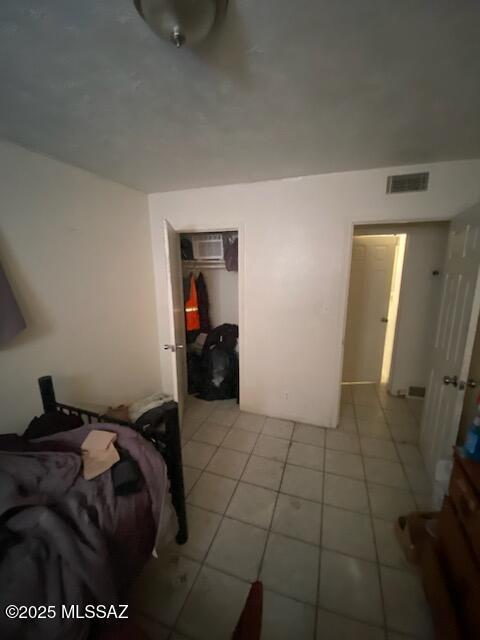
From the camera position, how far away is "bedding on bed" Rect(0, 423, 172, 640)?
2.29ft

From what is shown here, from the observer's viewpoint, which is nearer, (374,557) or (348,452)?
(374,557)

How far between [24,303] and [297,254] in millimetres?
1988

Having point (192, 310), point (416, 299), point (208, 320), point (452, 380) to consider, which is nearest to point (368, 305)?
point (416, 299)

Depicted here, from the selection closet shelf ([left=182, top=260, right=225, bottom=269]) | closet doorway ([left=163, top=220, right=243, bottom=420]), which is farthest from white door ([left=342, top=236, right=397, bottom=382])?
closet shelf ([left=182, top=260, right=225, bottom=269])

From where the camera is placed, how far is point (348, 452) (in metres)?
2.04

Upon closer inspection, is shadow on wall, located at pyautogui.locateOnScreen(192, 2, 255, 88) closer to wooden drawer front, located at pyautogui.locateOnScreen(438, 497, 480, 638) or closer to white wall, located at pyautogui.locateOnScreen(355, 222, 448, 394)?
wooden drawer front, located at pyautogui.locateOnScreen(438, 497, 480, 638)

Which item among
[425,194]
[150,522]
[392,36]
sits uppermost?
[392,36]

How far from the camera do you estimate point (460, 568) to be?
3.08ft

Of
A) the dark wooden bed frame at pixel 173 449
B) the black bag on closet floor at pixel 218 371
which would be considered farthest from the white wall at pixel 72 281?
the black bag on closet floor at pixel 218 371

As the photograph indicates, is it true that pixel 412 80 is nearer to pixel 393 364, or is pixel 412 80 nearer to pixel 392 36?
pixel 392 36

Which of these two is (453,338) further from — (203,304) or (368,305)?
(203,304)

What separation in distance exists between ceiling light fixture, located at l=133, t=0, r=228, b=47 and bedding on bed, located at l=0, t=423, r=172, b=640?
1.54m

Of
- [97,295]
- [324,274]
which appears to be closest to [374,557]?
[324,274]

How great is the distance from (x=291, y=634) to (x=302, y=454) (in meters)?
1.06
